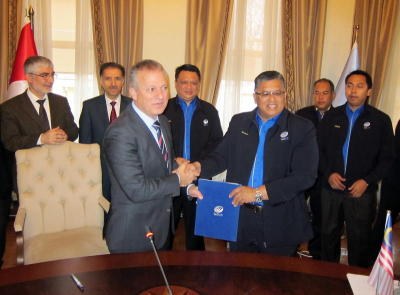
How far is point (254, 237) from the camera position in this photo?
2.17 metres

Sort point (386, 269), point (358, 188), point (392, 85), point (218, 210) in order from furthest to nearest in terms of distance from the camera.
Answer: point (392, 85), point (358, 188), point (218, 210), point (386, 269)

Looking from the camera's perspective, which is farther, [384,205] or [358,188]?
[384,205]

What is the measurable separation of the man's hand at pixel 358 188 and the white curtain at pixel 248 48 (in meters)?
2.27

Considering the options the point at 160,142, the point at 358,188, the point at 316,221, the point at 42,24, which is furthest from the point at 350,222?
the point at 42,24

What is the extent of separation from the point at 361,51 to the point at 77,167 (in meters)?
4.16

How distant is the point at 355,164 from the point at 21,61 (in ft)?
12.3

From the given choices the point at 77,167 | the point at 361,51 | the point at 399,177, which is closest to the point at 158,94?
the point at 77,167

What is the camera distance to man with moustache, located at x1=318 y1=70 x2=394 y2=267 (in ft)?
9.66

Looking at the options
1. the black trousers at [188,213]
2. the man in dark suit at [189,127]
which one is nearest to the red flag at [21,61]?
the man in dark suit at [189,127]

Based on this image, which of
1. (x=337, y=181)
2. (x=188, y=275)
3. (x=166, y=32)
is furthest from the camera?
(x=166, y=32)

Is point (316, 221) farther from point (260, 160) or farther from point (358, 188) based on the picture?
point (260, 160)

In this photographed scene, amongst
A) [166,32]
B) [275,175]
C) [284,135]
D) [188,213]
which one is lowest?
[188,213]

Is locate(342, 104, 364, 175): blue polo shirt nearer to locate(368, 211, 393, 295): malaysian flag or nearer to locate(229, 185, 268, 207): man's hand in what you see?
locate(229, 185, 268, 207): man's hand

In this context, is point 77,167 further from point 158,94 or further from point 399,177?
point 399,177
